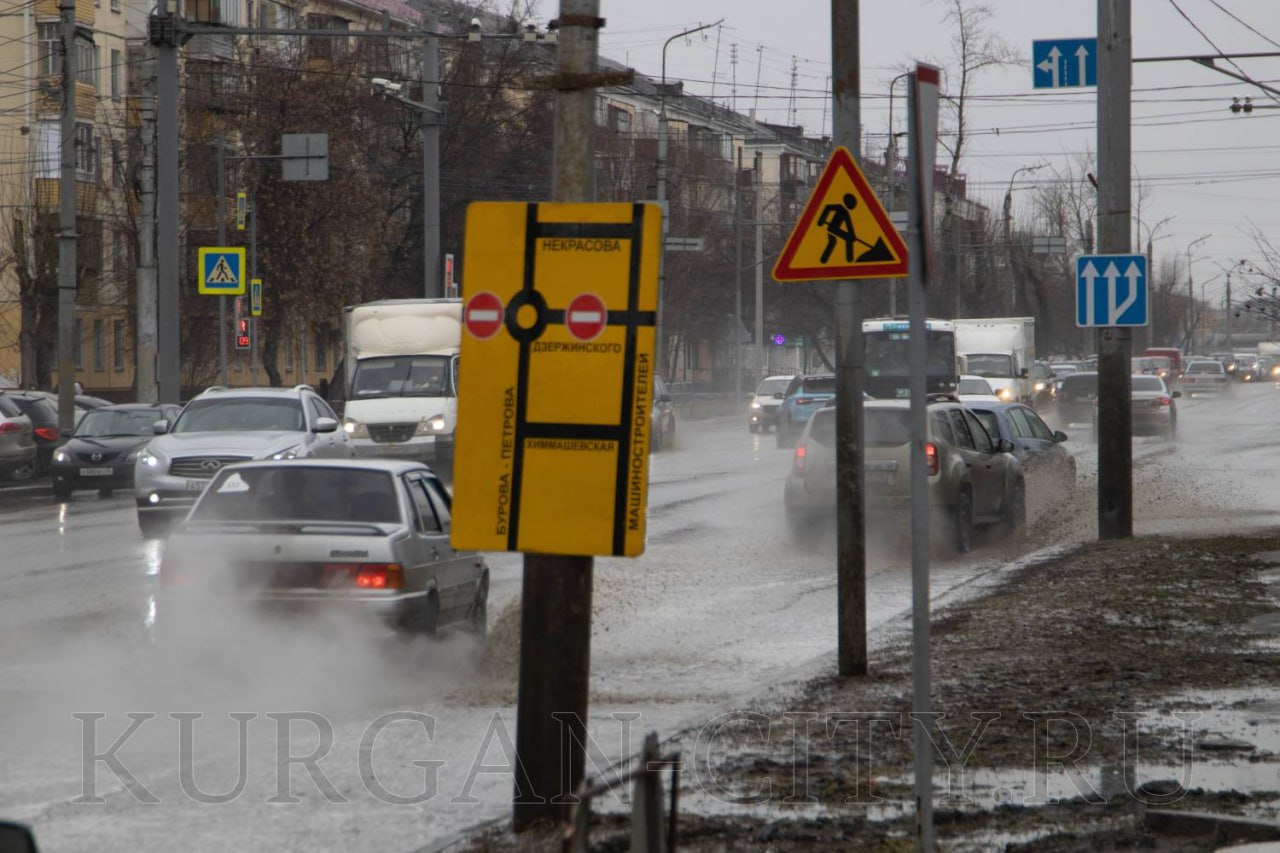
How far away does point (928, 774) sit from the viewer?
611 centimetres

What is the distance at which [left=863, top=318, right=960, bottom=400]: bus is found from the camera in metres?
41.8

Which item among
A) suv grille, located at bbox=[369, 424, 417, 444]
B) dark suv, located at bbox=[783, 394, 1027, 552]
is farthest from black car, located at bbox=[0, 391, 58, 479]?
dark suv, located at bbox=[783, 394, 1027, 552]

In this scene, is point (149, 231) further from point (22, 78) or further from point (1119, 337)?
point (22, 78)

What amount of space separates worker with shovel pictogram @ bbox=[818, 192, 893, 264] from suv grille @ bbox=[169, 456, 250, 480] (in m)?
13.6

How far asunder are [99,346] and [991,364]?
32.5m

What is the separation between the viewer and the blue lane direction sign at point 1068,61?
63.8ft

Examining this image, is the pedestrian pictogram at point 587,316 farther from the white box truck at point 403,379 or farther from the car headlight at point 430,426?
the car headlight at point 430,426

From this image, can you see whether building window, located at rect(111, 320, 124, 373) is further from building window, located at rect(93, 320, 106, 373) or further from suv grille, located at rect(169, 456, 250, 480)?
suv grille, located at rect(169, 456, 250, 480)

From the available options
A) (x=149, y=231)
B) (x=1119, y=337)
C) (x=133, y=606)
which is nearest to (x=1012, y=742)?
(x=133, y=606)

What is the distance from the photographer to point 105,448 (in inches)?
1176

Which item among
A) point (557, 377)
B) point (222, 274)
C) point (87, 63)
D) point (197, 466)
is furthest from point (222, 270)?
point (87, 63)

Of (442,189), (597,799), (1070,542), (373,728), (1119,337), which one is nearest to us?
(597,799)

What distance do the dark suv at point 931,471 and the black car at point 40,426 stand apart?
1851 centimetres

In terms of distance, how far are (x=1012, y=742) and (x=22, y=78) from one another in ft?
190
